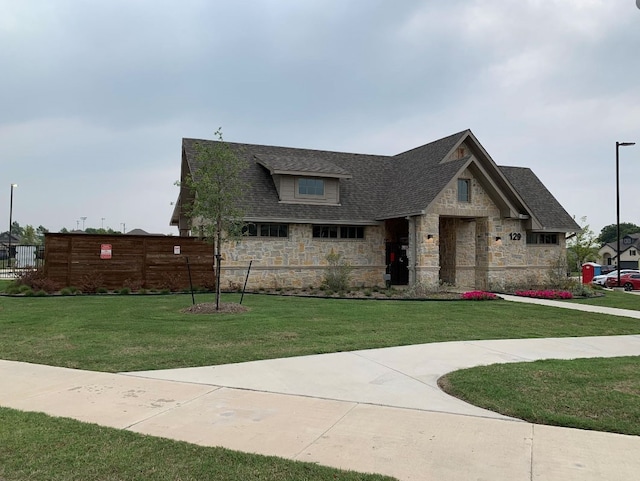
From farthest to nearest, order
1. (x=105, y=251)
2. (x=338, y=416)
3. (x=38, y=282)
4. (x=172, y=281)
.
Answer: (x=172, y=281), (x=105, y=251), (x=38, y=282), (x=338, y=416)

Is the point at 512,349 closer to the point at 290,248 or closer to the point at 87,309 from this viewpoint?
the point at 87,309

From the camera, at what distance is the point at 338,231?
2341 cm

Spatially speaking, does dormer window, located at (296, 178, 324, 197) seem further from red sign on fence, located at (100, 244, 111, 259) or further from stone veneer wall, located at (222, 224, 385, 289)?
red sign on fence, located at (100, 244, 111, 259)

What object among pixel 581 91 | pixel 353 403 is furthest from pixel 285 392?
pixel 581 91

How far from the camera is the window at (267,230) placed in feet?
71.8

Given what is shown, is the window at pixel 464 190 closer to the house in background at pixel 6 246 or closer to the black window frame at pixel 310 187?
the black window frame at pixel 310 187

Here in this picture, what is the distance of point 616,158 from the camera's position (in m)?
26.7

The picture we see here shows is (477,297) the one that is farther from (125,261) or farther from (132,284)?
(125,261)

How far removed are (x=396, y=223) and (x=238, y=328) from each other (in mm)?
15781

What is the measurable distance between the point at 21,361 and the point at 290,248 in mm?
15274

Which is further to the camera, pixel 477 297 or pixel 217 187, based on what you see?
pixel 477 297

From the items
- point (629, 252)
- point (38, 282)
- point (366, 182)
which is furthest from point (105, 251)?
point (629, 252)

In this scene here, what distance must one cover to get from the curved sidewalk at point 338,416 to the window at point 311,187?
15905 millimetres

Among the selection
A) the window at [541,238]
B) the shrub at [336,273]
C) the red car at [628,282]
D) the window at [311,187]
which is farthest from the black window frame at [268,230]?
the red car at [628,282]
